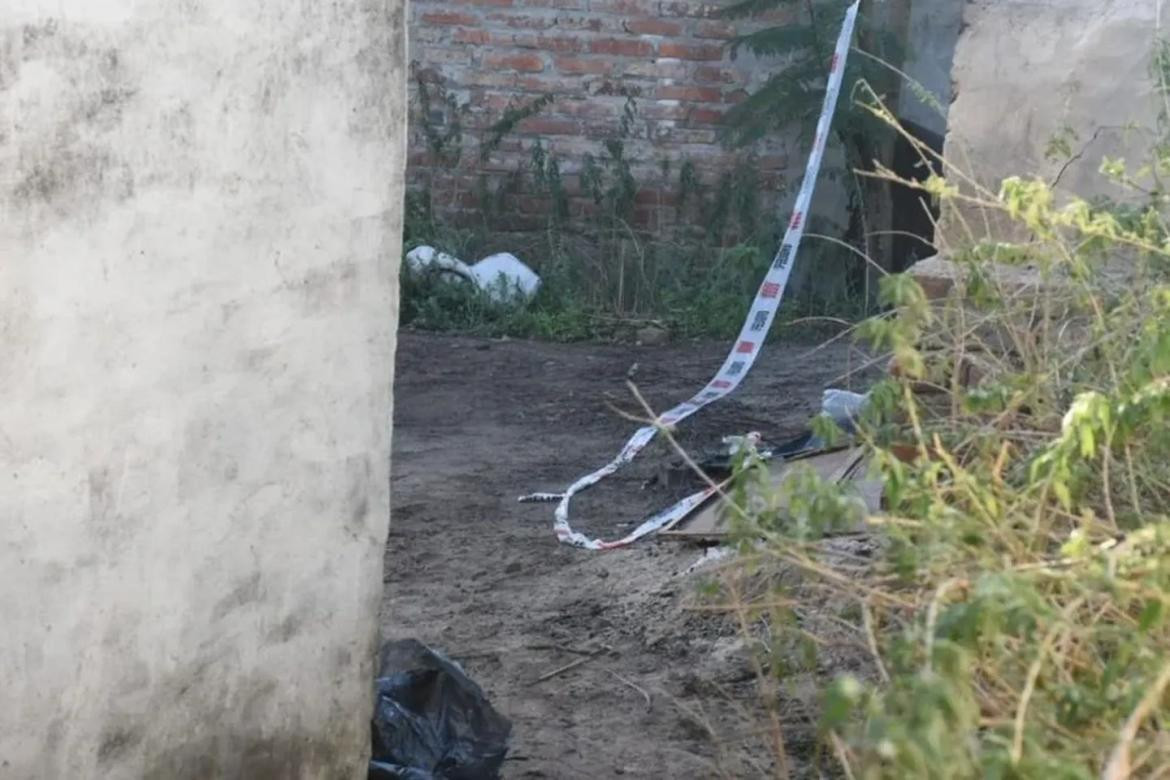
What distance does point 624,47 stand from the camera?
9.59m

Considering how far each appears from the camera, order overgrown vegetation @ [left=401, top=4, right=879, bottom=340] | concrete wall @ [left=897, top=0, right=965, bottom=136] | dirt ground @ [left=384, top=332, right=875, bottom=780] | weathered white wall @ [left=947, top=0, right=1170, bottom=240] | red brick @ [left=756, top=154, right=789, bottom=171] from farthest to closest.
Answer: red brick @ [left=756, top=154, right=789, bottom=171]
overgrown vegetation @ [left=401, top=4, right=879, bottom=340]
concrete wall @ [left=897, top=0, right=965, bottom=136]
weathered white wall @ [left=947, top=0, right=1170, bottom=240]
dirt ground @ [left=384, top=332, right=875, bottom=780]

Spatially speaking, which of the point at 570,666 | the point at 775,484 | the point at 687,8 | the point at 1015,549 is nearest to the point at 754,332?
the point at 687,8

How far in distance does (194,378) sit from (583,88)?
22.3 ft

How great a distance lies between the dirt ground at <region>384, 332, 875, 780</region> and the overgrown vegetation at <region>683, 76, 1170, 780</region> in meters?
0.43

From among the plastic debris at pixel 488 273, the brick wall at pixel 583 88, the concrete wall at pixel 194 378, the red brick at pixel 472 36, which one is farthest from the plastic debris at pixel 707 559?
the red brick at pixel 472 36

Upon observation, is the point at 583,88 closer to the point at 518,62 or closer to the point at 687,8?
the point at 518,62

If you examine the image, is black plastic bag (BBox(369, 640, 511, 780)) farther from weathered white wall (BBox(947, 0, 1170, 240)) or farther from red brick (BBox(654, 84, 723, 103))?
red brick (BBox(654, 84, 723, 103))

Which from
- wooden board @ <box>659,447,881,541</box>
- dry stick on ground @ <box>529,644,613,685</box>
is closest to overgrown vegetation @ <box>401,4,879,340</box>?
wooden board @ <box>659,447,881,541</box>

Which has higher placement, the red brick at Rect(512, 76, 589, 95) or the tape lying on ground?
the red brick at Rect(512, 76, 589, 95)

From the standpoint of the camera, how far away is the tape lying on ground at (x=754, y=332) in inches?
254

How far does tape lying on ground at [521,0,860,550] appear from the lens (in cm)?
644

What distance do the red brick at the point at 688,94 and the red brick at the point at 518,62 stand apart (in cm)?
64

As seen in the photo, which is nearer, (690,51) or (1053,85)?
(1053,85)

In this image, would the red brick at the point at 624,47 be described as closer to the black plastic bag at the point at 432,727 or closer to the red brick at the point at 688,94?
the red brick at the point at 688,94
